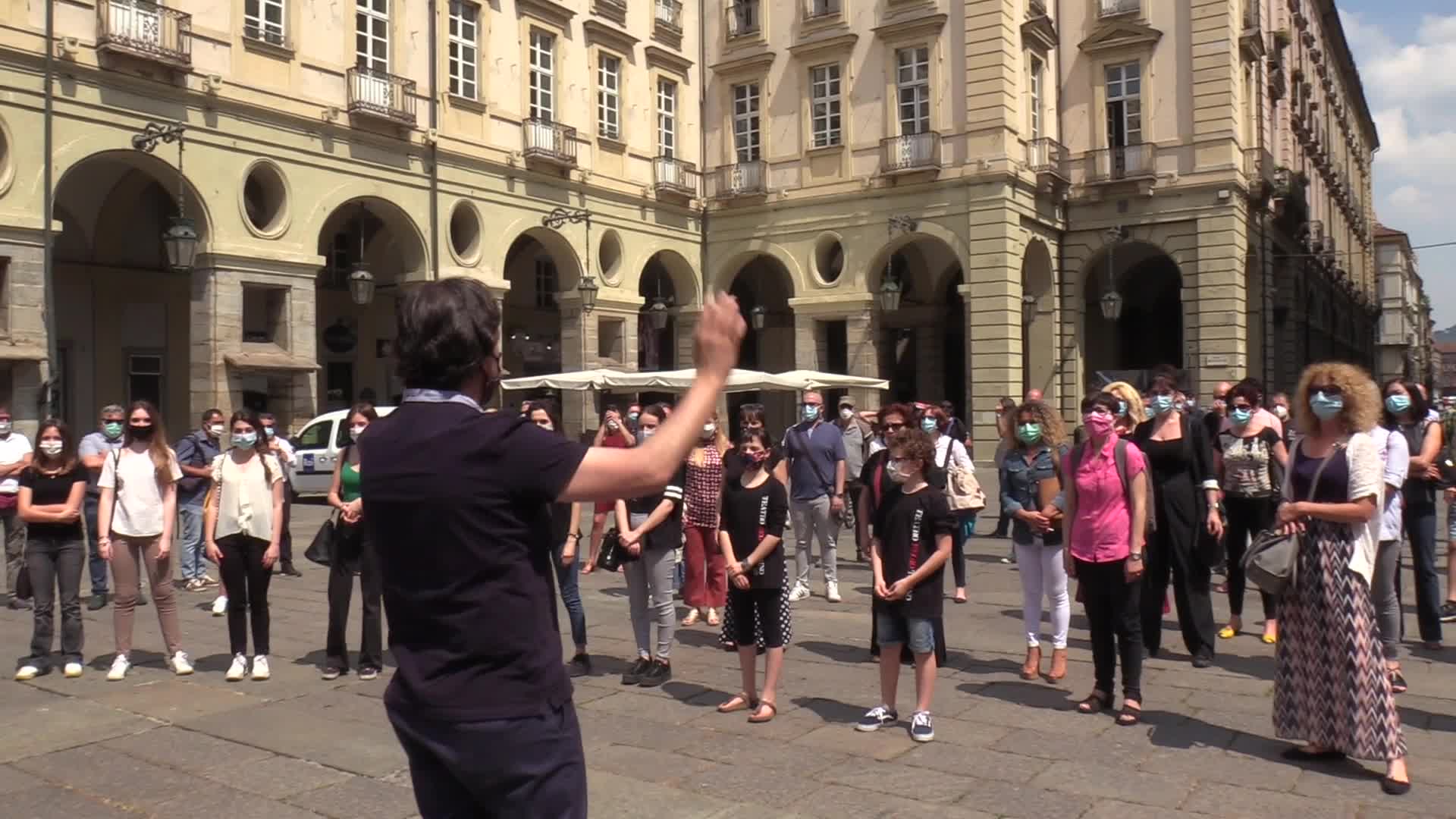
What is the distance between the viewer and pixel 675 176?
3120 centimetres

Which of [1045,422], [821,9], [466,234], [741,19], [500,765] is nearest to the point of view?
[500,765]

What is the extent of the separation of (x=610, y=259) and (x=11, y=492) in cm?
1964

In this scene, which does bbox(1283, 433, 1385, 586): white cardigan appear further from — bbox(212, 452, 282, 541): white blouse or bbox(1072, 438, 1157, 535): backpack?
bbox(212, 452, 282, 541): white blouse

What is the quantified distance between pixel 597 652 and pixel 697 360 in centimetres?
685

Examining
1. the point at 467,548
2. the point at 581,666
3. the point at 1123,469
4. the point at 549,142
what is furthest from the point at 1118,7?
the point at 467,548

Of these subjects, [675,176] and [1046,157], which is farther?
[675,176]

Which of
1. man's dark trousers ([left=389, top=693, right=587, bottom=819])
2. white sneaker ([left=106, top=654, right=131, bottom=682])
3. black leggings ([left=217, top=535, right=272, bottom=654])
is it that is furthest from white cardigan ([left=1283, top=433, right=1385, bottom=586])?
white sneaker ([left=106, top=654, right=131, bottom=682])

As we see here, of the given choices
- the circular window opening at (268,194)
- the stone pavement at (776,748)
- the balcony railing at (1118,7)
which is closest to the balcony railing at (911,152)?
the balcony railing at (1118,7)

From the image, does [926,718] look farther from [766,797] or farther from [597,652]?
[597,652]

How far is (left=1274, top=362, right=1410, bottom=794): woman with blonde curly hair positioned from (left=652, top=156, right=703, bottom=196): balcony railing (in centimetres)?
2546

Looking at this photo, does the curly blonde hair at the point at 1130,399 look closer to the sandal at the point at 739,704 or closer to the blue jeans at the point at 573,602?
the sandal at the point at 739,704

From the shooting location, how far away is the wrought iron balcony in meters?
30.3

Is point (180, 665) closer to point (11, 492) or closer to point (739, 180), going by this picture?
point (11, 492)

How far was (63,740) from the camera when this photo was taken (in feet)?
21.6
